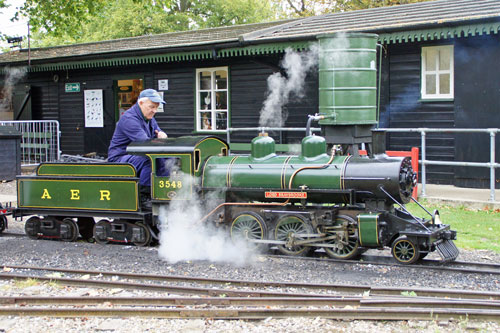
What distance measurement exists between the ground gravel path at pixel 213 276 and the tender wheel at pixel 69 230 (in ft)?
0.50

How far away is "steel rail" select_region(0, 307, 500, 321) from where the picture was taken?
5.02 m

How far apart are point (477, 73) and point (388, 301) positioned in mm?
7895

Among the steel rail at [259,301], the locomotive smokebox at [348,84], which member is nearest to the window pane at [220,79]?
the locomotive smokebox at [348,84]

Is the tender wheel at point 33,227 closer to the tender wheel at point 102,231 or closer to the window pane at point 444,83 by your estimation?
the tender wheel at point 102,231

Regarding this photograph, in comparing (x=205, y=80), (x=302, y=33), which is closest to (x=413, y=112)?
(x=302, y=33)

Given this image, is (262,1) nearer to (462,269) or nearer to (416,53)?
(416,53)

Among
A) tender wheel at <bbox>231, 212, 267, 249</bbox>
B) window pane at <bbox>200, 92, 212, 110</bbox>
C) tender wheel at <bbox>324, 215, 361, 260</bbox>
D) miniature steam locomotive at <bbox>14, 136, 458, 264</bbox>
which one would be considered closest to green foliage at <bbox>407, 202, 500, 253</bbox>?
miniature steam locomotive at <bbox>14, 136, 458, 264</bbox>

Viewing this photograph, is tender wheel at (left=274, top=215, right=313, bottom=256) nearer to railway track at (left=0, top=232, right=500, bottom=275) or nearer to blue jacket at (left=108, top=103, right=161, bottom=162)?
railway track at (left=0, top=232, right=500, bottom=275)

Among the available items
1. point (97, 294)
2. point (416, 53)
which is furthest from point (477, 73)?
point (97, 294)

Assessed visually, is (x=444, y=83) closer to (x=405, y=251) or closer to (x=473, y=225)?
(x=473, y=225)

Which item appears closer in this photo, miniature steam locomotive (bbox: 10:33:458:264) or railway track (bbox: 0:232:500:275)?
railway track (bbox: 0:232:500:275)

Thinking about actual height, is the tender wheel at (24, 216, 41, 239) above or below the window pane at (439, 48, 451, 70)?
below

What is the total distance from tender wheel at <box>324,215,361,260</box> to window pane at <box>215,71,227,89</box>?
927 cm

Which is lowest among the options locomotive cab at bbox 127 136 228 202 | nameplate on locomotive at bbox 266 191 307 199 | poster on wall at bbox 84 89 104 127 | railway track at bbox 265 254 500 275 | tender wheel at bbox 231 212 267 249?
railway track at bbox 265 254 500 275
